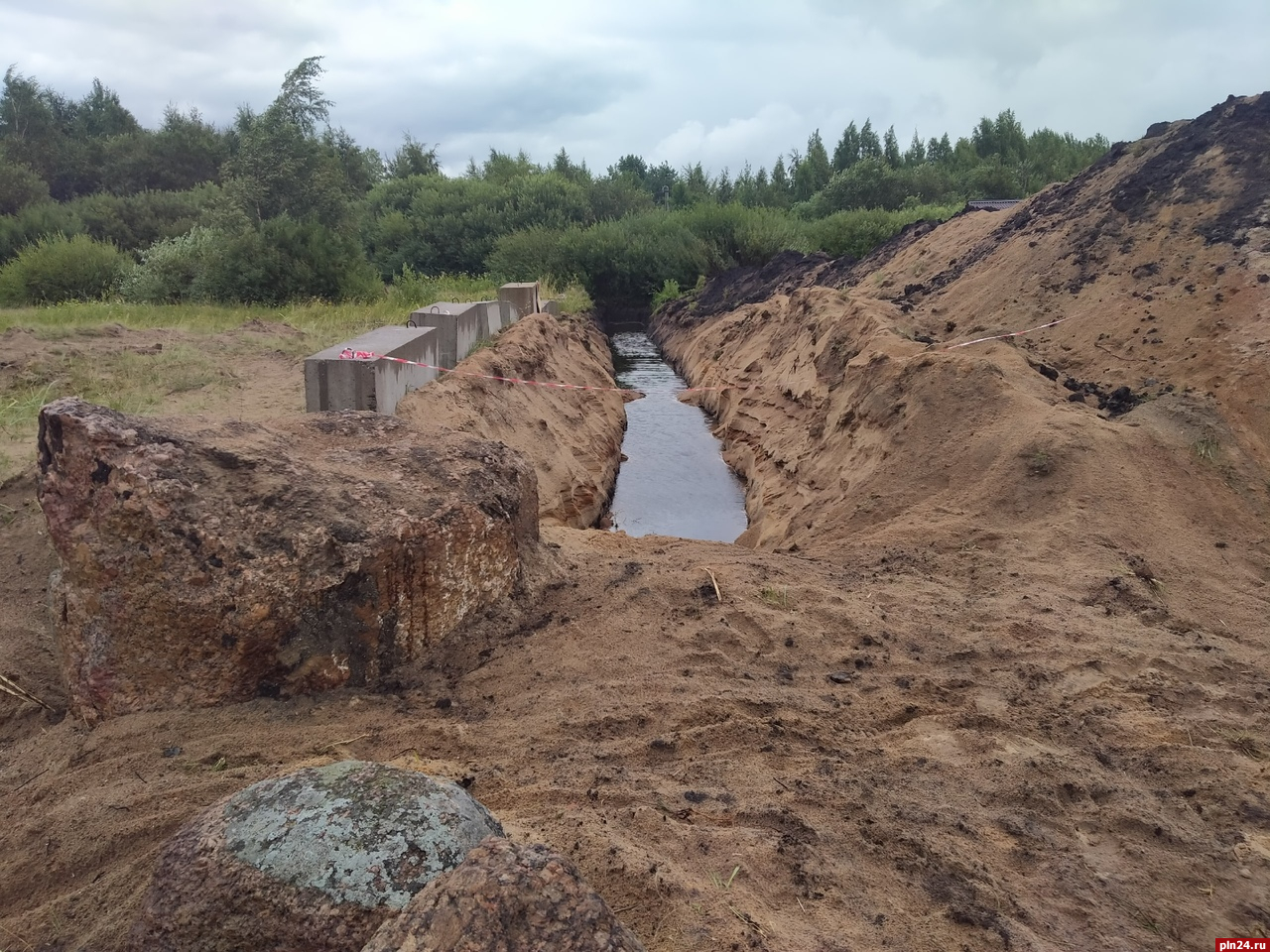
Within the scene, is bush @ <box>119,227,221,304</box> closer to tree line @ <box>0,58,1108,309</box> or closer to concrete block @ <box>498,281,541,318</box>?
tree line @ <box>0,58,1108,309</box>

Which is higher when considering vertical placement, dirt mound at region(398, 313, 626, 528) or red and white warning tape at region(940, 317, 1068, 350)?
red and white warning tape at region(940, 317, 1068, 350)

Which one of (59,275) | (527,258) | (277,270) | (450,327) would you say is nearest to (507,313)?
(450,327)

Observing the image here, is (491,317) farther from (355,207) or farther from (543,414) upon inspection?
(355,207)

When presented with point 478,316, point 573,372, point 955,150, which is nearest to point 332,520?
point 478,316

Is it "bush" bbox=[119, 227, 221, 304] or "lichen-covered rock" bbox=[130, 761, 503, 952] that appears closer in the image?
"lichen-covered rock" bbox=[130, 761, 503, 952]

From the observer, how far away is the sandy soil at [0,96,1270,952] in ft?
7.86

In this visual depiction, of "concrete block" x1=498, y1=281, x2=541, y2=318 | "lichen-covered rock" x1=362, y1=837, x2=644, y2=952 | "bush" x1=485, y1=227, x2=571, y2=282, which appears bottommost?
"lichen-covered rock" x1=362, y1=837, x2=644, y2=952

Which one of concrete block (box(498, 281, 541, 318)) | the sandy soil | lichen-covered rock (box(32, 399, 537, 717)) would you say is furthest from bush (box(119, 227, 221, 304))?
lichen-covered rock (box(32, 399, 537, 717))

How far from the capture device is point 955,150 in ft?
130

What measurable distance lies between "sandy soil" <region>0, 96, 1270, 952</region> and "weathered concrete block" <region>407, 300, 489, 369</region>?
3.83 metres

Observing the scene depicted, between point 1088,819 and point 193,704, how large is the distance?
3158mm

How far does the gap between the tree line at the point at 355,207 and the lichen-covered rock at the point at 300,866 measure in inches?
562

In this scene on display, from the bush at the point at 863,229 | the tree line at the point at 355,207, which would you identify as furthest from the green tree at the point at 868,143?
the bush at the point at 863,229

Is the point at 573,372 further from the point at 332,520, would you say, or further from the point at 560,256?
the point at 560,256
